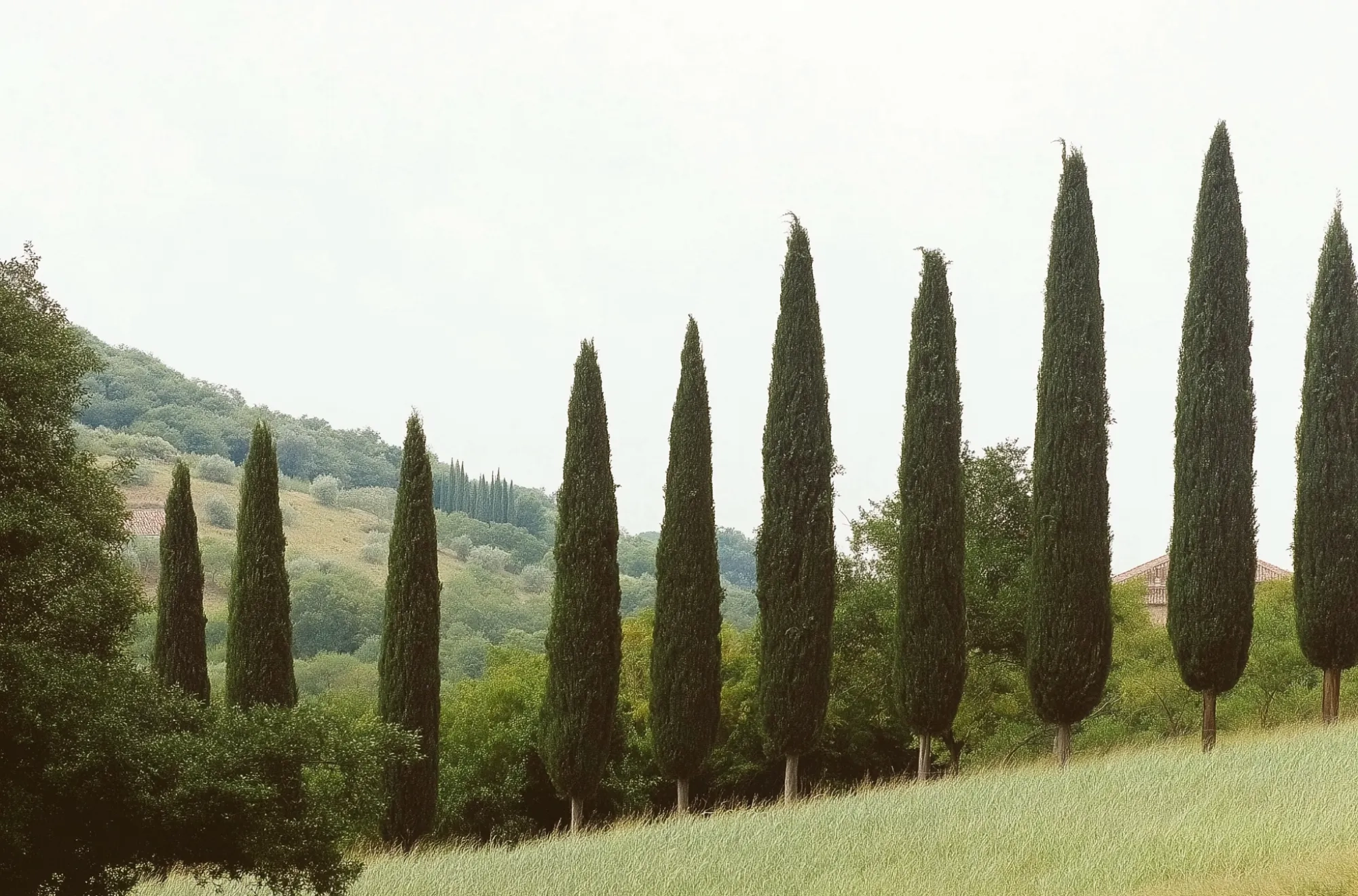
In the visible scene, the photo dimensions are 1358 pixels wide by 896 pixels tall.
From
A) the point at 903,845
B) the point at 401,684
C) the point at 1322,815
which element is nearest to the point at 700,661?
the point at 401,684

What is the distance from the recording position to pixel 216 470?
9331 cm

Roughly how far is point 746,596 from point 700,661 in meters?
47.1

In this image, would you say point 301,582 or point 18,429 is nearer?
point 18,429

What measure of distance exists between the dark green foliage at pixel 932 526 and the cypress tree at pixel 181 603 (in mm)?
14263

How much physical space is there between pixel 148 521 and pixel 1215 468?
229 feet

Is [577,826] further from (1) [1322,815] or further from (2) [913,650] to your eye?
(1) [1322,815]

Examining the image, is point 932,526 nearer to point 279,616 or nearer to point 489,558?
point 279,616

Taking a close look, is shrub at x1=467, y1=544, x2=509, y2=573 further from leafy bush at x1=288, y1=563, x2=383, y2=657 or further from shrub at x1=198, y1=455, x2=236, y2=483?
shrub at x1=198, y1=455, x2=236, y2=483

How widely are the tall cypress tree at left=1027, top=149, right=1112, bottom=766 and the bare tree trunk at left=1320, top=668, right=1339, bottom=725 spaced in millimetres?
4070

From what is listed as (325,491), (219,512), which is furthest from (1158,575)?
(325,491)

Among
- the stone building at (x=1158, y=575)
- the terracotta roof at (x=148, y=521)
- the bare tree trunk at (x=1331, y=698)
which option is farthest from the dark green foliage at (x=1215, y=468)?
the terracotta roof at (x=148, y=521)

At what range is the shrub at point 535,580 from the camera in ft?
279

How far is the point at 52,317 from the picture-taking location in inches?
569

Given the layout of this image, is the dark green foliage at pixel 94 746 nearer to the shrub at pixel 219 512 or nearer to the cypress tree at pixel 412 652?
the cypress tree at pixel 412 652
